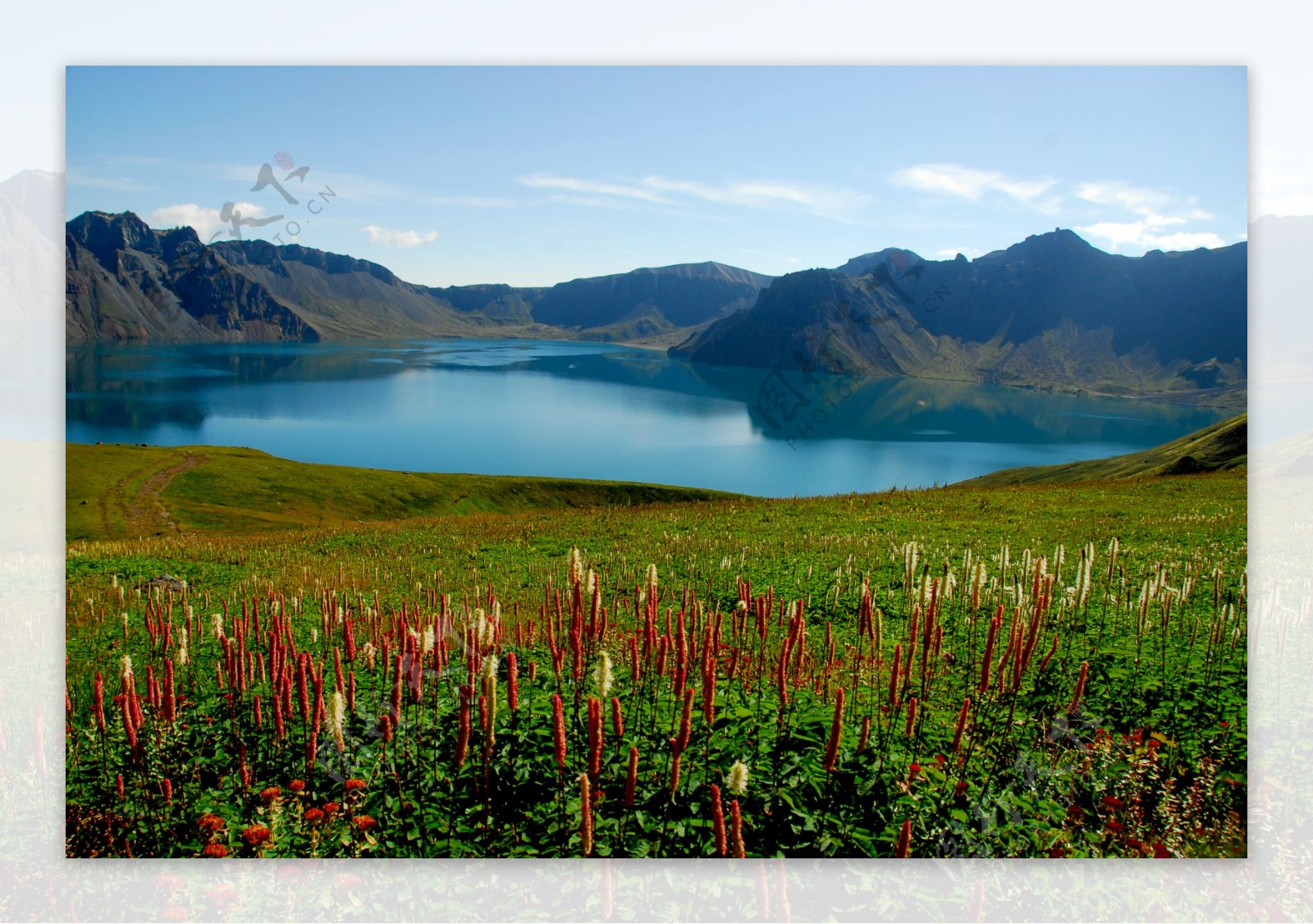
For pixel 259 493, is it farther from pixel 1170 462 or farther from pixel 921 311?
pixel 921 311

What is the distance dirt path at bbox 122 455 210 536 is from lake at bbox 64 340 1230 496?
131 inches

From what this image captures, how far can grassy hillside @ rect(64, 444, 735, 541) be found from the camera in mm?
26188

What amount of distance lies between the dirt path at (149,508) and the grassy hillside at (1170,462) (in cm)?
2971

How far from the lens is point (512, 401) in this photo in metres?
94.4

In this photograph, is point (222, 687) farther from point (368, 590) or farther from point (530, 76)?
point (530, 76)

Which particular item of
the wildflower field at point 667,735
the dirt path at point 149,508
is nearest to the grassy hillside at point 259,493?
the dirt path at point 149,508

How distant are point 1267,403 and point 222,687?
813cm

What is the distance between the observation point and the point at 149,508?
2717cm

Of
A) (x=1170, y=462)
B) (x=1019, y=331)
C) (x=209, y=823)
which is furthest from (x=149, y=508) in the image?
(x=1019, y=331)

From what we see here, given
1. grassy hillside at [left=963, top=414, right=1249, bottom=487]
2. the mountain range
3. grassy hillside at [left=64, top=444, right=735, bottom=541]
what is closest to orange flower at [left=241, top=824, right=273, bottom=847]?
the mountain range

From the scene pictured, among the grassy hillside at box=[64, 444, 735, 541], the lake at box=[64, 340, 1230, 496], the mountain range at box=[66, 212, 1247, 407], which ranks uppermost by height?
the mountain range at box=[66, 212, 1247, 407]

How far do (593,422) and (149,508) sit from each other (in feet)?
187

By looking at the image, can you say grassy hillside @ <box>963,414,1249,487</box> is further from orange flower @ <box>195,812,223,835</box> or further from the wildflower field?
orange flower @ <box>195,812,223,835</box>

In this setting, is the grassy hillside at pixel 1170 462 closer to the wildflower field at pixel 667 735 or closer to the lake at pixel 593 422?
the lake at pixel 593 422
